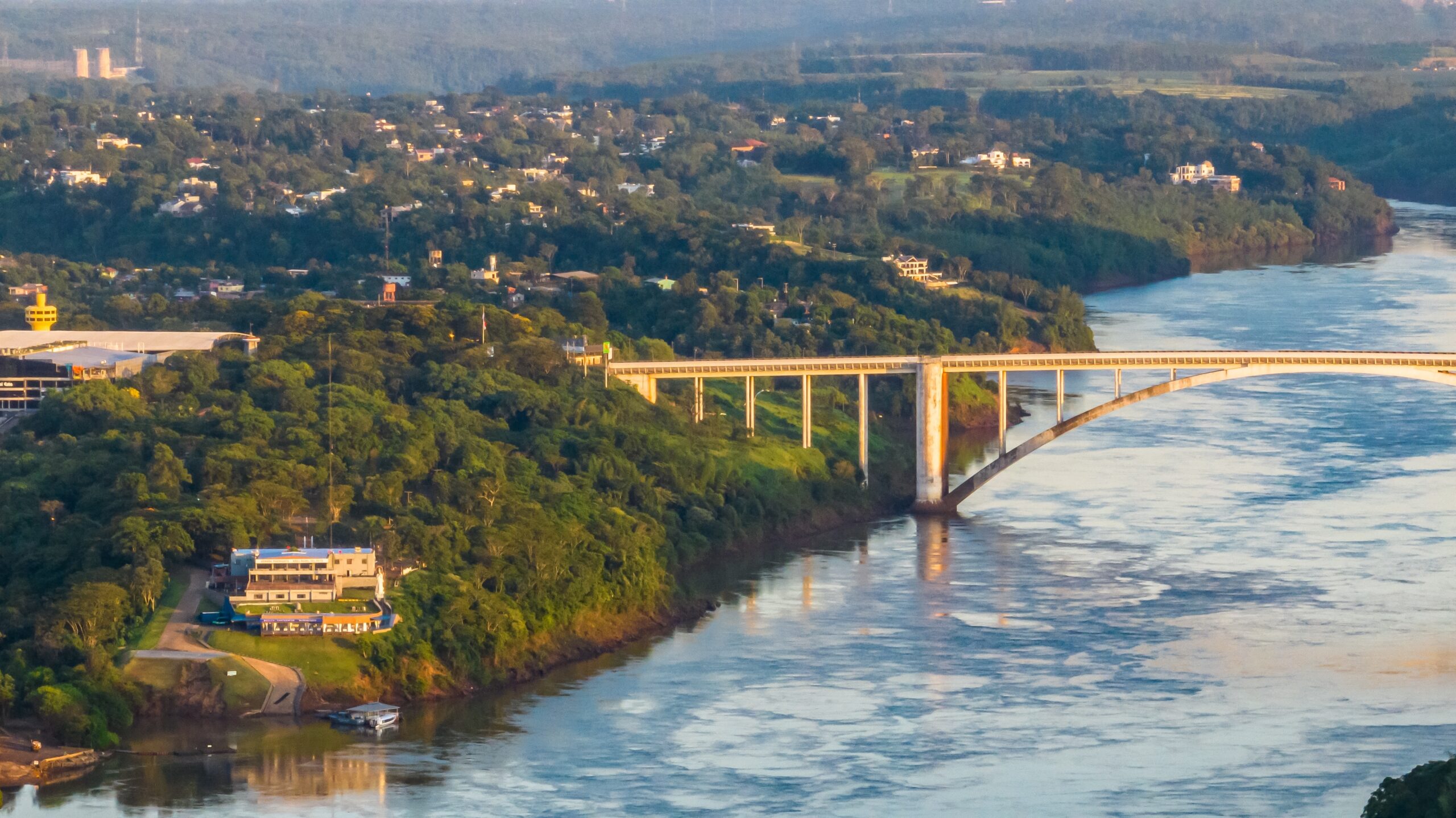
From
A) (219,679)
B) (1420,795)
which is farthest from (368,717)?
(1420,795)

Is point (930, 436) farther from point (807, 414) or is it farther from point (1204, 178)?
point (1204, 178)

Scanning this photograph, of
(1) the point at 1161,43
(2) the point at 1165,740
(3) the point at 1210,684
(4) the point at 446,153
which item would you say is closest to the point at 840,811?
(2) the point at 1165,740

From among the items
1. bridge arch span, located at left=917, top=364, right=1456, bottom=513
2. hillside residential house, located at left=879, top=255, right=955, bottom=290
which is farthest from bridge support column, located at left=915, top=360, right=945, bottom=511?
hillside residential house, located at left=879, top=255, right=955, bottom=290

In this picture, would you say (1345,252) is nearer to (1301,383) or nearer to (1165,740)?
(1301,383)

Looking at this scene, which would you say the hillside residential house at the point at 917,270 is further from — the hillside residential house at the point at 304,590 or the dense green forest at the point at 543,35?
the dense green forest at the point at 543,35

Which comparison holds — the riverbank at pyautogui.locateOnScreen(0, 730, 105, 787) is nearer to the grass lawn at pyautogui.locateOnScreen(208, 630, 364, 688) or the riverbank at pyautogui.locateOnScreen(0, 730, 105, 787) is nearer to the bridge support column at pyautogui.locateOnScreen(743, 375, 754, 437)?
the grass lawn at pyautogui.locateOnScreen(208, 630, 364, 688)

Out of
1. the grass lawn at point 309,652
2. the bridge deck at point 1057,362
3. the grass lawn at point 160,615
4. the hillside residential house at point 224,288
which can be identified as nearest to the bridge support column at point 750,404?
the bridge deck at point 1057,362
